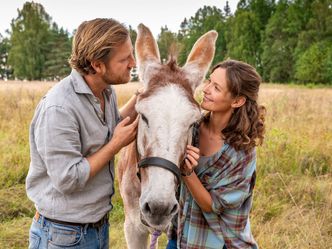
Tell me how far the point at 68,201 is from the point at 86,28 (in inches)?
40.4

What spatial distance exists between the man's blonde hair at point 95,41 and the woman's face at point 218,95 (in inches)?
27.9

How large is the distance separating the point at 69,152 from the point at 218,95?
1.09 metres

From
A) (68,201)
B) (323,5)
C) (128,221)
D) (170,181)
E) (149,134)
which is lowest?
(128,221)

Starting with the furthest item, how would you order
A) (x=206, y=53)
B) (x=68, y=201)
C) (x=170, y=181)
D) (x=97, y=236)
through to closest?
(x=206, y=53)
(x=97, y=236)
(x=68, y=201)
(x=170, y=181)

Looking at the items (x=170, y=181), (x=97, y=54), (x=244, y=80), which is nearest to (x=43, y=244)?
(x=170, y=181)

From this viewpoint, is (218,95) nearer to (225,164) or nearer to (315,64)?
(225,164)

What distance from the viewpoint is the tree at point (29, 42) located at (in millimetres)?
47750

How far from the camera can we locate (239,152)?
2.52 meters

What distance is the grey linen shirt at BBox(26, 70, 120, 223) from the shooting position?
201cm

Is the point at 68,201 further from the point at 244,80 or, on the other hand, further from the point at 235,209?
the point at 244,80

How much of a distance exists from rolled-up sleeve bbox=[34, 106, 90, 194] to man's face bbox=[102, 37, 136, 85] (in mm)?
379

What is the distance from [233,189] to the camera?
8.14 feet

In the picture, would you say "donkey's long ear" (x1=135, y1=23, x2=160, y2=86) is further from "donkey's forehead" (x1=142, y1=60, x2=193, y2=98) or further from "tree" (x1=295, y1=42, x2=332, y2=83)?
"tree" (x1=295, y1=42, x2=332, y2=83)

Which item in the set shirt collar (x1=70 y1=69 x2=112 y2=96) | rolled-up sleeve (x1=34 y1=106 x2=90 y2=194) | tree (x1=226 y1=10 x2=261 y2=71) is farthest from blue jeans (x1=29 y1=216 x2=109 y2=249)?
tree (x1=226 y1=10 x2=261 y2=71)
